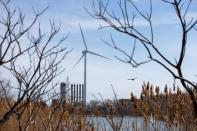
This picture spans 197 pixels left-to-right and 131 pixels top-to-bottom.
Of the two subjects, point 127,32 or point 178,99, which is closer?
point 127,32

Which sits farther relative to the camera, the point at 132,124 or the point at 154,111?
the point at 132,124

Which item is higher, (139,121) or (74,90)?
(74,90)

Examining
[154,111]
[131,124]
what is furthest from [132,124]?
[154,111]

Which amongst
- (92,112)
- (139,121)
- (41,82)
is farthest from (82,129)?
(41,82)

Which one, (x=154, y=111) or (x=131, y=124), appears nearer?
(x=154, y=111)

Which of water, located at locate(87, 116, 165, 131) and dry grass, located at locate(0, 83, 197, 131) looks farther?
water, located at locate(87, 116, 165, 131)

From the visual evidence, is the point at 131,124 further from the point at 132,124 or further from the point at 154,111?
the point at 154,111

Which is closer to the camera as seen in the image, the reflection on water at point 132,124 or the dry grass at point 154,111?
the dry grass at point 154,111

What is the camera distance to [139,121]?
265 inches

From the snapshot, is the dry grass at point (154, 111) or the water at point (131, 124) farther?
the water at point (131, 124)

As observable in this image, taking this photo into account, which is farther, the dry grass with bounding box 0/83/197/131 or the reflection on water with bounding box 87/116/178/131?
the reflection on water with bounding box 87/116/178/131

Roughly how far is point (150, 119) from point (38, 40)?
2.92 metres

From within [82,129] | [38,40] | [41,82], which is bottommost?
[82,129]

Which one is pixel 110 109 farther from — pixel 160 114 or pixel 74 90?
pixel 74 90
